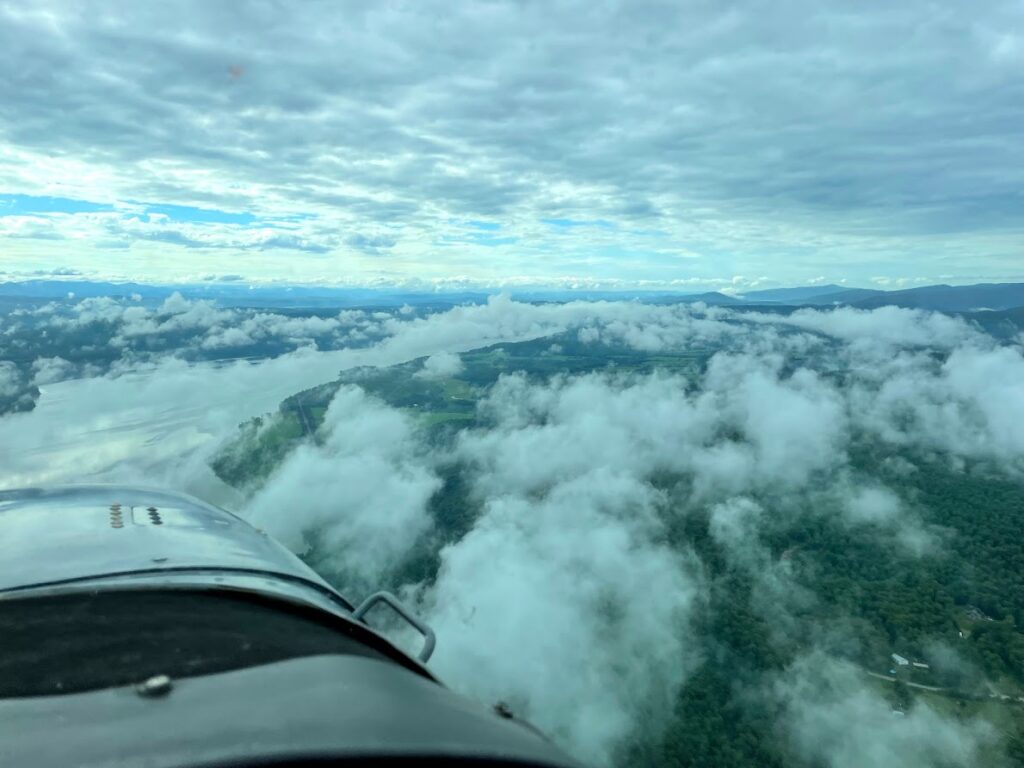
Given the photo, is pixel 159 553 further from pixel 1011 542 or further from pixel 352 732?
pixel 1011 542

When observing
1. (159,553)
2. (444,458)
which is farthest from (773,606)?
(159,553)

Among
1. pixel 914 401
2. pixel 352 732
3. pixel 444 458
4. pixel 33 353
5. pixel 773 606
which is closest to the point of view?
pixel 352 732

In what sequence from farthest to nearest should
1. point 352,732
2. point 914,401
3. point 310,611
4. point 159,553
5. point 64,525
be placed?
1. point 914,401
2. point 64,525
3. point 159,553
4. point 310,611
5. point 352,732

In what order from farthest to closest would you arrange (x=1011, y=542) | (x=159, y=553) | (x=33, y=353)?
1. (x=33, y=353)
2. (x=1011, y=542)
3. (x=159, y=553)

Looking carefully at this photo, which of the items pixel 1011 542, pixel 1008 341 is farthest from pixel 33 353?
pixel 1008 341

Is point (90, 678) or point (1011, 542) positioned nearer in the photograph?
point (90, 678)

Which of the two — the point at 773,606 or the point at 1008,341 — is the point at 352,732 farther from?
the point at 1008,341

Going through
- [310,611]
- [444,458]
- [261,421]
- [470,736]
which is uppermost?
[470,736]

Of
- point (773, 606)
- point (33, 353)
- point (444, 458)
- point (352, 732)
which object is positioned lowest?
point (773, 606)

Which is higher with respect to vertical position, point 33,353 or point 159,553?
point 159,553
